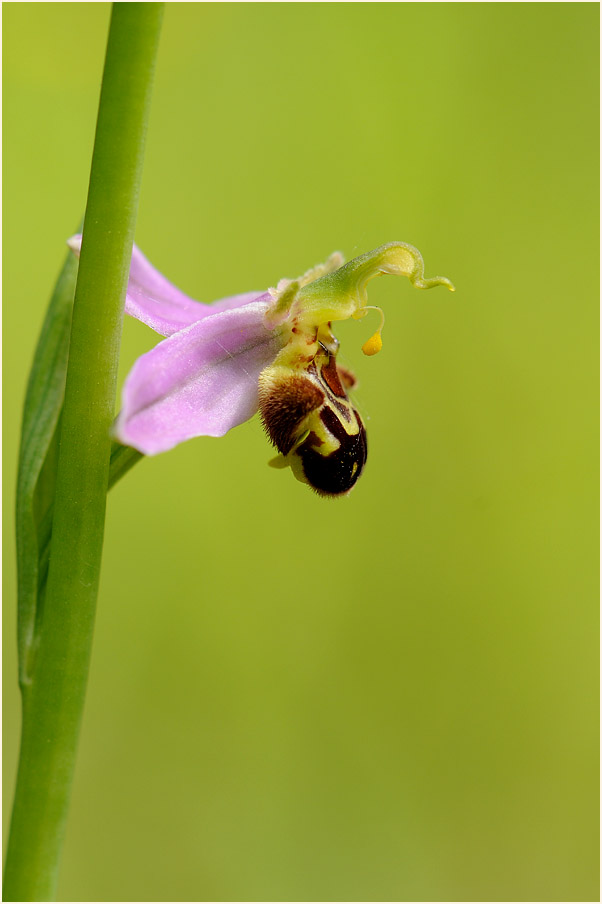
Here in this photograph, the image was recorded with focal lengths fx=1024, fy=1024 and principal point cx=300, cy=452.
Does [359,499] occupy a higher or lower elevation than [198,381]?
higher

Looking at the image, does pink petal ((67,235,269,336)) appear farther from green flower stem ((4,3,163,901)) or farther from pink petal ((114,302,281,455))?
green flower stem ((4,3,163,901))

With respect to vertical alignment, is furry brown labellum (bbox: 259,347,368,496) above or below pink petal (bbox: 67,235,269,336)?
below

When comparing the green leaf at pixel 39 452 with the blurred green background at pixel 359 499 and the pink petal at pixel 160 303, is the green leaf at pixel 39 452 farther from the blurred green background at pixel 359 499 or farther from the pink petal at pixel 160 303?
the blurred green background at pixel 359 499

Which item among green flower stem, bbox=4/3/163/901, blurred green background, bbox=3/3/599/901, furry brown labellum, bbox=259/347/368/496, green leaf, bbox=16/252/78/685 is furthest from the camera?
blurred green background, bbox=3/3/599/901

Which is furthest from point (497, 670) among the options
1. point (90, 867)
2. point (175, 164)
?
point (175, 164)

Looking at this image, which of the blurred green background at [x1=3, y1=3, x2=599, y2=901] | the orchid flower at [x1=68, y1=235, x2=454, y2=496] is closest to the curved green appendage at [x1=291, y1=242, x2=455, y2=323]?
the orchid flower at [x1=68, y1=235, x2=454, y2=496]

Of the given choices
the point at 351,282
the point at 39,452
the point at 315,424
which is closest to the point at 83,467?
the point at 39,452

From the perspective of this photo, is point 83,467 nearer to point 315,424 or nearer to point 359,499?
point 315,424

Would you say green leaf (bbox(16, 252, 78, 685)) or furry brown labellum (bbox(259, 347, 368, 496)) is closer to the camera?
green leaf (bbox(16, 252, 78, 685))
